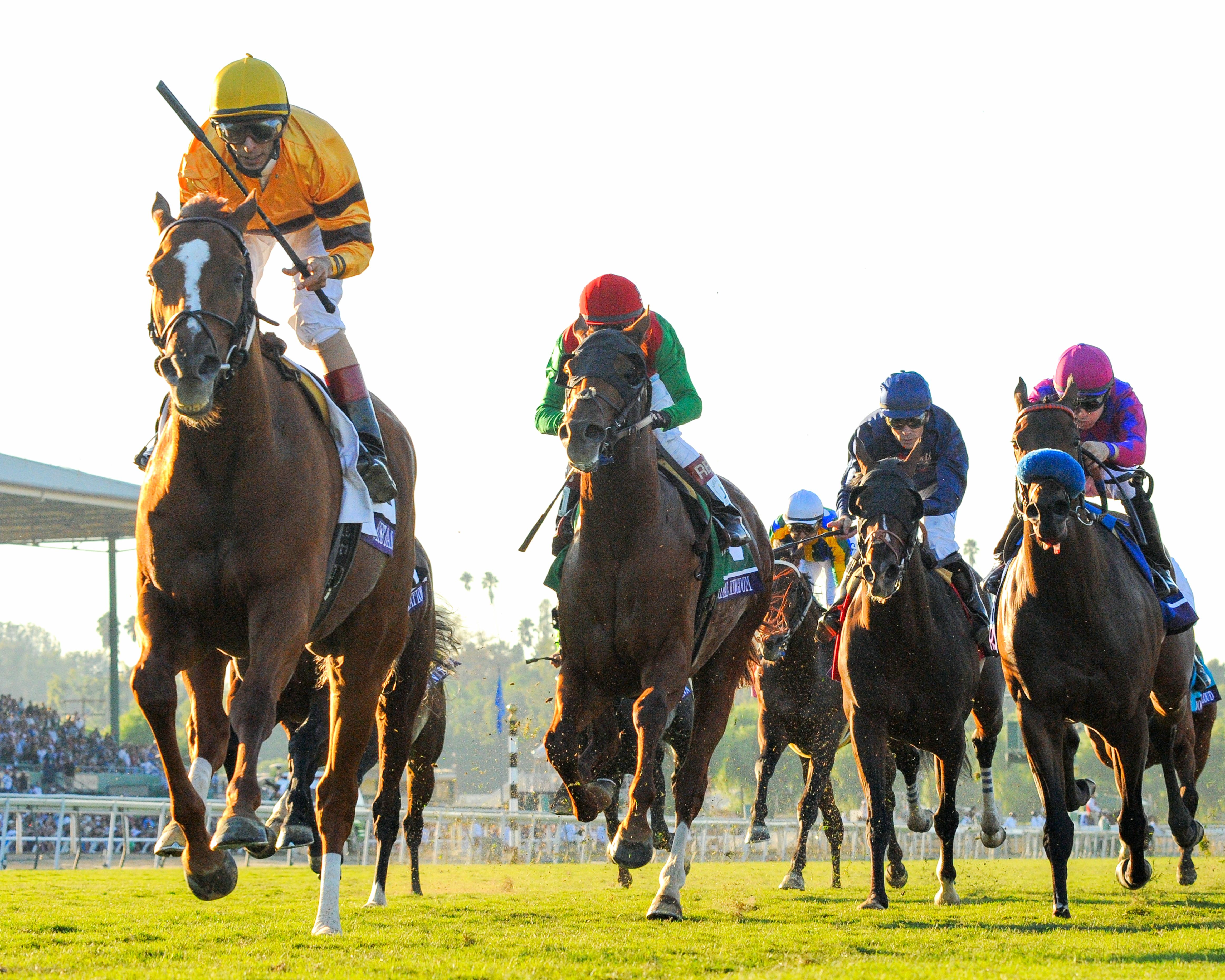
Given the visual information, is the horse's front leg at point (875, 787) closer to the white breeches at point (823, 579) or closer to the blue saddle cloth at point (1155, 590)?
the blue saddle cloth at point (1155, 590)

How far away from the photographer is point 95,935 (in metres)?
6.48

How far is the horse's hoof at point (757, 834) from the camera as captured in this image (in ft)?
37.4

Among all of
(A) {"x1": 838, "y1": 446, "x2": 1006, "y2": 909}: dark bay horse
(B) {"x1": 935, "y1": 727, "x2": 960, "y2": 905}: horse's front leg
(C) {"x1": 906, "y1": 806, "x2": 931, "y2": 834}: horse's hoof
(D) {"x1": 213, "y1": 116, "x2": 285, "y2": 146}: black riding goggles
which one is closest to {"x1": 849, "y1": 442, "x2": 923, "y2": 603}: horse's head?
(A) {"x1": 838, "y1": 446, "x2": 1006, "y2": 909}: dark bay horse

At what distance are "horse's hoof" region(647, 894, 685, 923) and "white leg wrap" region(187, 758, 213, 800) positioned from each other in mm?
2641

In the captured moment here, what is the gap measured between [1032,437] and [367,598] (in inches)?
153

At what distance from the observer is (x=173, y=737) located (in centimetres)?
552

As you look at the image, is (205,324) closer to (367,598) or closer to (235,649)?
(235,649)

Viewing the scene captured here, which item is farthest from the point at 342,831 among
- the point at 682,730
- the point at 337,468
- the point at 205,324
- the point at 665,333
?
the point at 682,730

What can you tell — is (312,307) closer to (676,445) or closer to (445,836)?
(676,445)

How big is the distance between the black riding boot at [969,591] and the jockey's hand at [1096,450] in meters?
1.41

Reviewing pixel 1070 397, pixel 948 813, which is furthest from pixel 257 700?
pixel 948 813

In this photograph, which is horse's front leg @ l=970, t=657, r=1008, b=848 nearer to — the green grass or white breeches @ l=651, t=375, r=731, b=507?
the green grass

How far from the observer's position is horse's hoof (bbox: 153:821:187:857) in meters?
5.50

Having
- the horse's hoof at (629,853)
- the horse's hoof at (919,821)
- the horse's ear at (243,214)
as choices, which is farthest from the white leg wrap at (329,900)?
the horse's hoof at (919,821)
